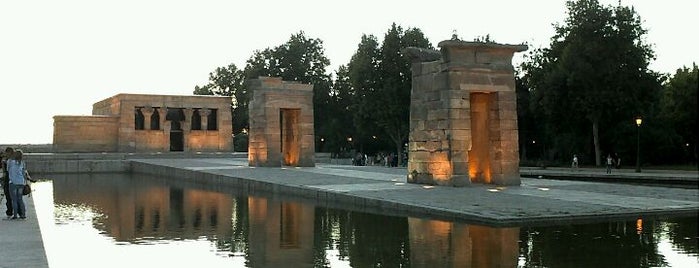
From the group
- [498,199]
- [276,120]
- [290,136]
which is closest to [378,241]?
[498,199]

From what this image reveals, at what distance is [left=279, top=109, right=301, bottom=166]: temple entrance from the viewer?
37744 millimetres

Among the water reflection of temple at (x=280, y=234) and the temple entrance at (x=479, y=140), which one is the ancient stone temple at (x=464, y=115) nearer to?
the temple entrance at (x=479, y=140)

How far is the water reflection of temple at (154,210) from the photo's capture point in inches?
507

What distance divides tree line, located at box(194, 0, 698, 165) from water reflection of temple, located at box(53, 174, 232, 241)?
1107 inches

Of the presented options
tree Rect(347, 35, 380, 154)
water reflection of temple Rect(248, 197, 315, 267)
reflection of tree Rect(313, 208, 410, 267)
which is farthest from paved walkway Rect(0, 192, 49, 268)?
tree Rect(347, 35, 380, 154)

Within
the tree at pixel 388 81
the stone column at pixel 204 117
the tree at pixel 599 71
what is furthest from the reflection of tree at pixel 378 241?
the stone column at pixel 204 117

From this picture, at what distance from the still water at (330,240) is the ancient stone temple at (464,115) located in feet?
22.5

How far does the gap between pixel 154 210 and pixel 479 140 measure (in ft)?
39.5

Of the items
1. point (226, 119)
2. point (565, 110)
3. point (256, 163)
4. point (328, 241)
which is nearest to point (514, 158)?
point (328, 241)

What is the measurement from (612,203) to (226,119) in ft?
151

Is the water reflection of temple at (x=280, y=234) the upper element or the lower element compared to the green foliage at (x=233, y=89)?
lower

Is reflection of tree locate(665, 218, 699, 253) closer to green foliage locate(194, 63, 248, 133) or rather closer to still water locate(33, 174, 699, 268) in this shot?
still water locate(33, 174, 699, 268)

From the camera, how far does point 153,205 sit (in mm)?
18547

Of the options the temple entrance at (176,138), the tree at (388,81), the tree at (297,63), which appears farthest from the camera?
the tree at (297,63)
